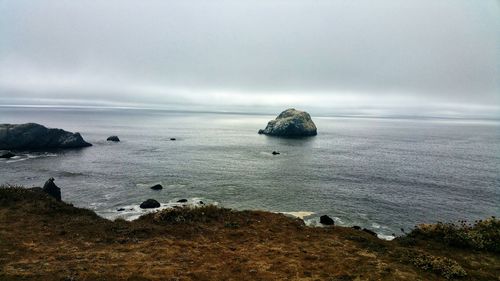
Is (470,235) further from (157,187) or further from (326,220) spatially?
(157,187)

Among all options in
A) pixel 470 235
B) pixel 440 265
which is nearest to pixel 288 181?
pixel 470 235

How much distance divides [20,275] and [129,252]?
646 centimetres

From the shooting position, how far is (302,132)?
189m

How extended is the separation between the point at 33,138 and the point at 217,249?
117 metres

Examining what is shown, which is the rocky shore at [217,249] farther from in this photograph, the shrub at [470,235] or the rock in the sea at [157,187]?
the rock in the sea at [157,187]

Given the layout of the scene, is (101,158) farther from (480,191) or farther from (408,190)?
(480,191)

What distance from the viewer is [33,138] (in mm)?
114375

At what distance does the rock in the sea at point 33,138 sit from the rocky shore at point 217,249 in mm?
95661

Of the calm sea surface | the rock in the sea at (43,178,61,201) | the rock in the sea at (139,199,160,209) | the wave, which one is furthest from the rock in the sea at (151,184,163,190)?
the rock in the sea at (43,178,61,201)

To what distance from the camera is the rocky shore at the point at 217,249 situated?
20.5 meters

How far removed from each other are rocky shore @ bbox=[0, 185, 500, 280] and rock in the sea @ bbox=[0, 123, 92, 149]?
95.7 metres

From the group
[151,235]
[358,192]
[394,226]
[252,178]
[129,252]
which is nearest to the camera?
[129,252]

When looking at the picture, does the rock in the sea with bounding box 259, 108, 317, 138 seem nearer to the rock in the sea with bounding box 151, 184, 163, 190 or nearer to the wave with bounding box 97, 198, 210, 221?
the rock in the sea with bounding box 151, 184, 163, 190

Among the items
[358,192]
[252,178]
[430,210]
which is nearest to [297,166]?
[252,178]
